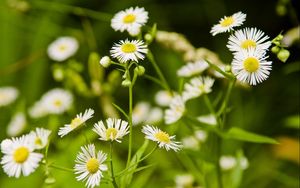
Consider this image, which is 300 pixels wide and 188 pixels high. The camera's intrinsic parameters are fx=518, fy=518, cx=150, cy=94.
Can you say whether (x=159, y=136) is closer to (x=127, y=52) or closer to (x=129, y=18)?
(x=127, y=52)

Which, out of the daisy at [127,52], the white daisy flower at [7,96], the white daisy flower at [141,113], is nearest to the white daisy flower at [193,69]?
the daisy at [127,52]

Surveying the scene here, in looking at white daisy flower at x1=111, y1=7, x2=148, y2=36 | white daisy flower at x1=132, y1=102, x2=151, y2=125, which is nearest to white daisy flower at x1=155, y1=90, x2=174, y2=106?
white daisy flower at x1=132, y1=102, x2=151, y2=125

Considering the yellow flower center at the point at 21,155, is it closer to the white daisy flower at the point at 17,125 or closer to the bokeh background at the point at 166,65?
the bokeh background at the point at 166,65

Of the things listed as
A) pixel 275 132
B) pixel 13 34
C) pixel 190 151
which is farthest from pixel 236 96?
pixel 13 34

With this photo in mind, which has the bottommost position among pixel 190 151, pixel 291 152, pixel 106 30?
pixel 190 151

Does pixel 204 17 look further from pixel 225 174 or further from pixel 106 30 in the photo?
pixel 225 174

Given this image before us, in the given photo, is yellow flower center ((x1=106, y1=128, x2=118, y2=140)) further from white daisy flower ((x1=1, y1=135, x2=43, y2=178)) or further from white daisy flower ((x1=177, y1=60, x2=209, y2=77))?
white daisy flower ((x1=177, y1=60, x2=209, y2=77))

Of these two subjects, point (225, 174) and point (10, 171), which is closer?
point (10, 171)
